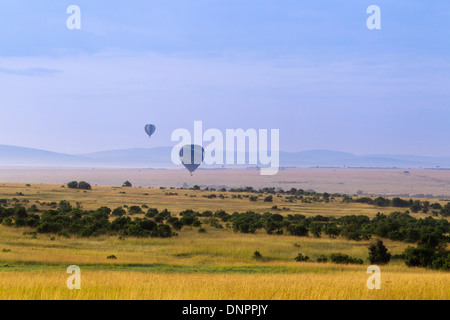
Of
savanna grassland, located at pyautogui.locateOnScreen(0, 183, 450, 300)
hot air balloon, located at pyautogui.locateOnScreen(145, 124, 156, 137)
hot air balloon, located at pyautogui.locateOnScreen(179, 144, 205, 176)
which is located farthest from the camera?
hot air balloon, located at pyautogui.locateOnScreen(179, 144, 205, 176)

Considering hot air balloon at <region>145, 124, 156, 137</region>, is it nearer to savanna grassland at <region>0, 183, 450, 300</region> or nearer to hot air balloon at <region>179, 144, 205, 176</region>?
hot air balloon at <region>179, 144, 205, 176</region>

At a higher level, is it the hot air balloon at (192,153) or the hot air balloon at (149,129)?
the hot air balloon at (149,129)

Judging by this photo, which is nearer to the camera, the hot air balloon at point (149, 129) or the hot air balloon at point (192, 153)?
the hot air balloon at point (149, 129)

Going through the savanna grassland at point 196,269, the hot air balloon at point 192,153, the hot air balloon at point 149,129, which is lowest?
the savanna grassland at point 196,269

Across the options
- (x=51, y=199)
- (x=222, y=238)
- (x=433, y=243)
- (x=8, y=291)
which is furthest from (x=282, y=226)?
(x=51, y=199)

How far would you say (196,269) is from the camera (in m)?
23.0

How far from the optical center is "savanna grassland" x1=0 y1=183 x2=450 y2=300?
38.1ft

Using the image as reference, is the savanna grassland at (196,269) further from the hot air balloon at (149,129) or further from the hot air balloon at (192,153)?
the hot air balloon at (192,153)

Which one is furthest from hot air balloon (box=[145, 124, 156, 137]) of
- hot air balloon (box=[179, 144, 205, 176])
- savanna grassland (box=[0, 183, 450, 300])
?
savanna grassland (box=[0, 183, 450, 300])

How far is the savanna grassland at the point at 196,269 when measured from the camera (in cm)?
1161

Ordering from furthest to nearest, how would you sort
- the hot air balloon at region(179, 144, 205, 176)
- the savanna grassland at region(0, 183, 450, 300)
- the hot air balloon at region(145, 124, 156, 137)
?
the hot air balloon at region(179, 144, 205, 176) → the hot air balloon at region(145, 124, 156, 137) → the savanna grassland at region(0, 183, 450, 300)

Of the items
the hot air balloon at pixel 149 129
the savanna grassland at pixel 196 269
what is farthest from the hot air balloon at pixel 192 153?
the savanna grassland at pixel 196 269
